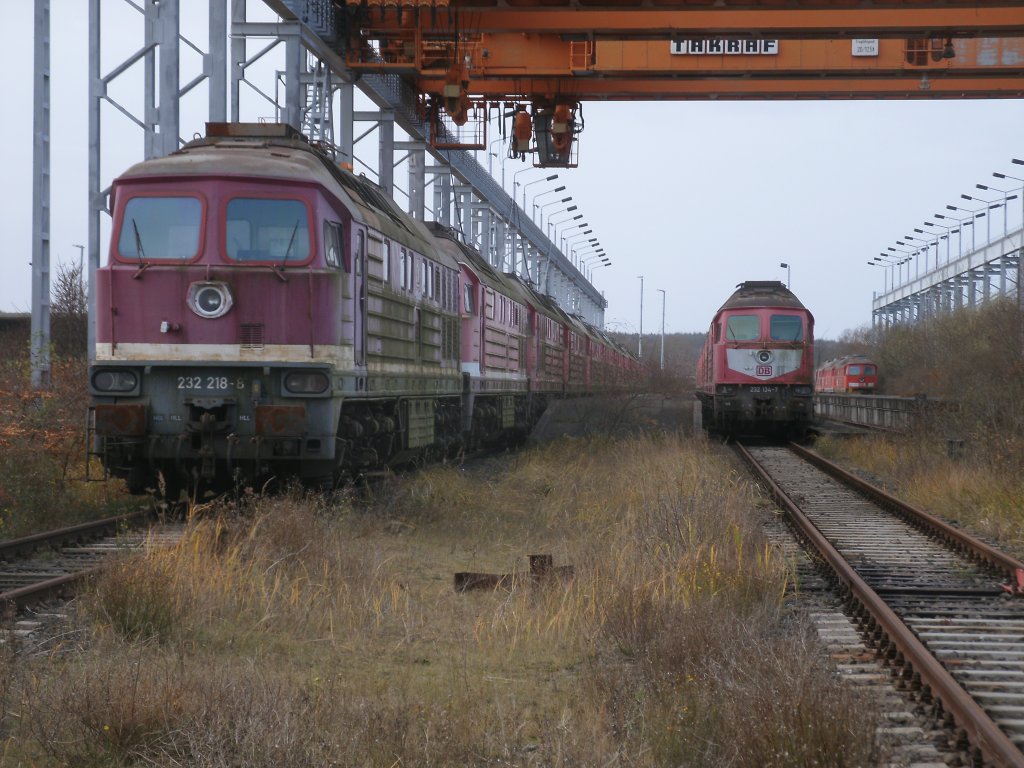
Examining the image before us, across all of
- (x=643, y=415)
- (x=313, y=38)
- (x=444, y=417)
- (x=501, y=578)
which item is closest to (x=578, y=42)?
(x=313, y=38)

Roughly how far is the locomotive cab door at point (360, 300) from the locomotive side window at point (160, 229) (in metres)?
1.56

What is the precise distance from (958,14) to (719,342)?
9.29 meters

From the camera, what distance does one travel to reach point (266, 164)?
36.2 ft

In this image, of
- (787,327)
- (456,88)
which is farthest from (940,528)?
(787,327)

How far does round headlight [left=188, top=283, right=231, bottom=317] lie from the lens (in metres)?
10.8

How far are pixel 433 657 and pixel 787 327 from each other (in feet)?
68.2

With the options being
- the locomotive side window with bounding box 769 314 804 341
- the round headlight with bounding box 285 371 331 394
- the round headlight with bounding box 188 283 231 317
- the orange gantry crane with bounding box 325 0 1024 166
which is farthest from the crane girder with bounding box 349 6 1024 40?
the round headlight with bounding box 285 371 331 394

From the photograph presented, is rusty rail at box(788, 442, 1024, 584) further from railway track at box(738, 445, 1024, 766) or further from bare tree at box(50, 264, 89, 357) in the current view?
bare tree at box(50, 264, 89, 357)

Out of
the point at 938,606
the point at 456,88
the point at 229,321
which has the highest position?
the point at 456,88

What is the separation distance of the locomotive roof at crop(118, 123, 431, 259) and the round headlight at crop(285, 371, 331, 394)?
5.78 ft

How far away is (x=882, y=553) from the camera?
10984 millimetres

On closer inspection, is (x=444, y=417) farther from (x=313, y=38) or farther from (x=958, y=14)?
(x=958, y=14)

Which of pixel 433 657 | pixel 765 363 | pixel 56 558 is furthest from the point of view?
pixel 765 363

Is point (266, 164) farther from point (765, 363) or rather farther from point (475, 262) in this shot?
point (765, 363)
